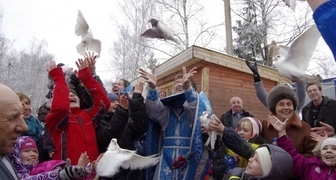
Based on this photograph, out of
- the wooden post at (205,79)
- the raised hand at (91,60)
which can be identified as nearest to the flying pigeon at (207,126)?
the raised hand at (91,60)

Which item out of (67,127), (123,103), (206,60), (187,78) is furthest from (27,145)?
(206,60)

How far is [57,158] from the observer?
3303mm

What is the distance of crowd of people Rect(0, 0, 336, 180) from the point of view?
2.89 m

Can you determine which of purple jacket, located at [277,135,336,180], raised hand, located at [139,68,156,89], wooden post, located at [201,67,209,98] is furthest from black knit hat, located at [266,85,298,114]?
wooden post, located at [201,67,209,98]

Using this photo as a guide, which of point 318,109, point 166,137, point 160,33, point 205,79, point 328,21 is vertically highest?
point 160,33

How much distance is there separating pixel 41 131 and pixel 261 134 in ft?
7.50

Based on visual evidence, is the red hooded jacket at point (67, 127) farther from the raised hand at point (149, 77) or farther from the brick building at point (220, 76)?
the brick building at point (220, 76)

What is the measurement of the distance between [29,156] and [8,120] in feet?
5.16

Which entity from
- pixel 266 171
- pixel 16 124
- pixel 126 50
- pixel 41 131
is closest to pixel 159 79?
pixel 41 131

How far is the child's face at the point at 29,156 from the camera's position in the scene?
3066 mm

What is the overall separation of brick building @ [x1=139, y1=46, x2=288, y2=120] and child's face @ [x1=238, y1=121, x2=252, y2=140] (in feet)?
16.5

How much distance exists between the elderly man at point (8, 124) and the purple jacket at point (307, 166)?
2114 millimetres

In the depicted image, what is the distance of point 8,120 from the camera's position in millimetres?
1641

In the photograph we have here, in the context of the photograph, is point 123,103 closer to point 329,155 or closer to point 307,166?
point 307,166
